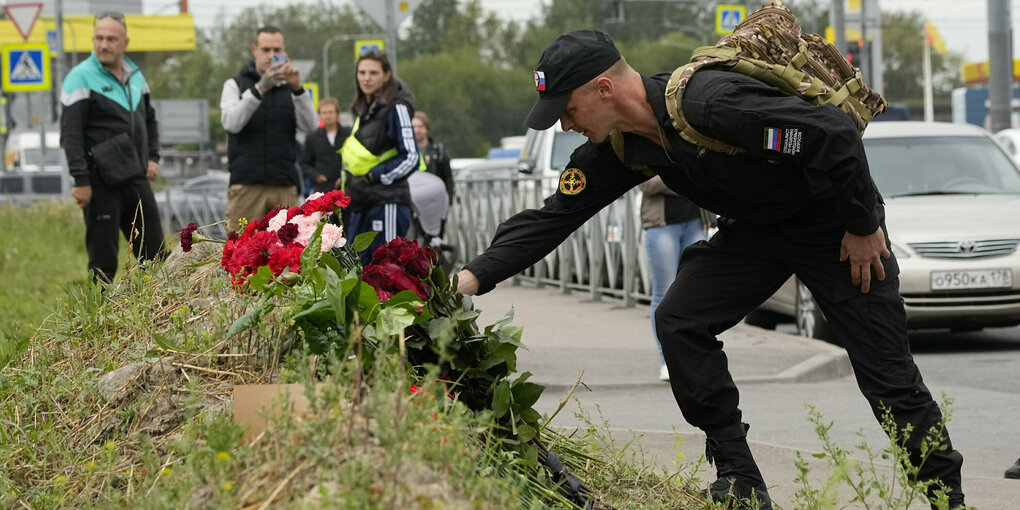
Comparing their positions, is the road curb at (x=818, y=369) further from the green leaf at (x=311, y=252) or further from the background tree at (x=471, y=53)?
the background tree at (x=471, y=53)

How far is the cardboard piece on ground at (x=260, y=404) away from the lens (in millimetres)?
3132

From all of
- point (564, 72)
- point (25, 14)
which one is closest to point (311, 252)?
point (564, 72)

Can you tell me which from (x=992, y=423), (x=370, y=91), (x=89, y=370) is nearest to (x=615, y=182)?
(x=89, y=370)

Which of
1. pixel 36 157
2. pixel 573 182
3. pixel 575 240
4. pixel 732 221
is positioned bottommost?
pixel 575 240

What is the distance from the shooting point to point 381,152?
9.08 m

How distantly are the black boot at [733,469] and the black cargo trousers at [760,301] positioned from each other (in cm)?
4

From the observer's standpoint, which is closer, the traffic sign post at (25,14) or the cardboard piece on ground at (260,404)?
the cardboard piece on ground at (260,404)

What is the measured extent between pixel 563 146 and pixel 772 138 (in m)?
11.4

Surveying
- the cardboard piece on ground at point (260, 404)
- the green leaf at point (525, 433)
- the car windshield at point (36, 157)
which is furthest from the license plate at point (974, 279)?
the car windshield at point (36, 157)

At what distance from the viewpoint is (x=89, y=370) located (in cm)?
452

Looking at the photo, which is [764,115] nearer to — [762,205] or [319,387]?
[762,205]

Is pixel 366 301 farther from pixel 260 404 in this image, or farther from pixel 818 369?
pixel 818 369

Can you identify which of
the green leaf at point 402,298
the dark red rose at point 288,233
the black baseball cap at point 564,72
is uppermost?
the black baseball cap at point 564,72

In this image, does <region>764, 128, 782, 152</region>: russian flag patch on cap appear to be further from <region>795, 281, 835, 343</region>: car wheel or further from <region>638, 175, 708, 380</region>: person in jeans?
<region>795, 281, 835, 343</region>: car wheel
